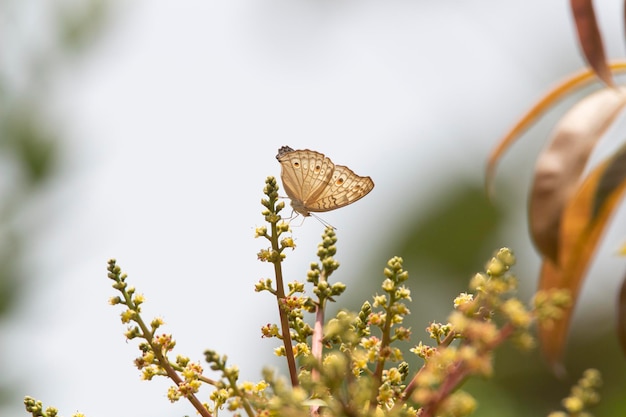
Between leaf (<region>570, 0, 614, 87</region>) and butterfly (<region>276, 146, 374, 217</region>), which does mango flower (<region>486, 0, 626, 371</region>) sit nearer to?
leaf (<region>570, 0, 614, 87</region>)

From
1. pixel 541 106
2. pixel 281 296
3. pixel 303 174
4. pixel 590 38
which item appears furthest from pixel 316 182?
pixel 590 38

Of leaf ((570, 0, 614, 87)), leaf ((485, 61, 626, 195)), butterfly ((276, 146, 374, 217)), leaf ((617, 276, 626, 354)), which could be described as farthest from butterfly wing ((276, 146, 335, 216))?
leaf ((617, 276, 626, 354))

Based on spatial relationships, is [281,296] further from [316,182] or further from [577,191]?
[316,182]

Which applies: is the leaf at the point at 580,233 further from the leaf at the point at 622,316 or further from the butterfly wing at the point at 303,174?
the butterfly wing at the point at 303,174

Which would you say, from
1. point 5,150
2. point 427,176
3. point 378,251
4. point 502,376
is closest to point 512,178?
point 427,176

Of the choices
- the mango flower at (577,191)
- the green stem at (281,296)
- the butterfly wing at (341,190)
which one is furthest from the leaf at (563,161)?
the butterfly wing at (341,190)

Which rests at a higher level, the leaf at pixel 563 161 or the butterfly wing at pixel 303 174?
the butterfly wing at pixel 303 174
